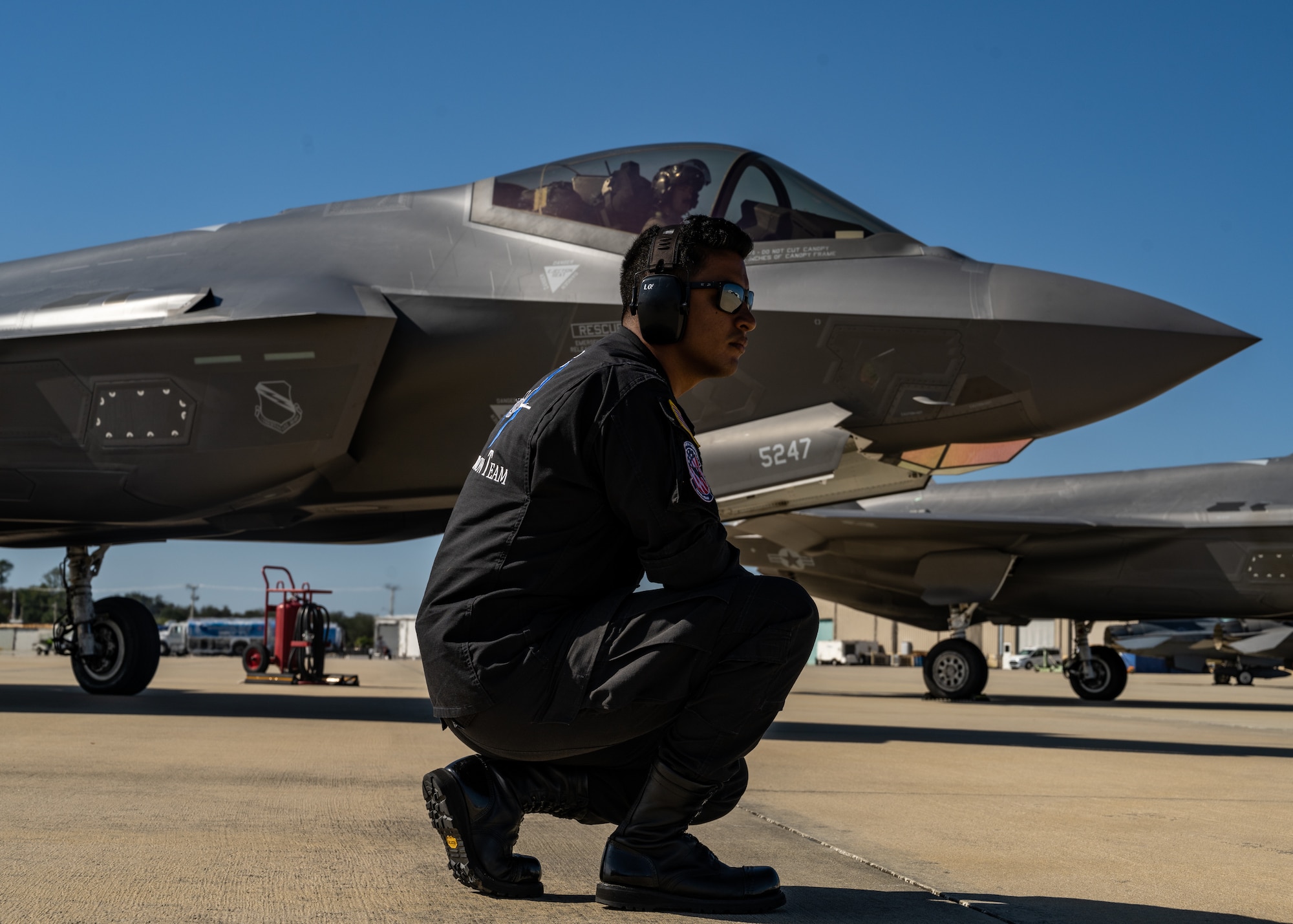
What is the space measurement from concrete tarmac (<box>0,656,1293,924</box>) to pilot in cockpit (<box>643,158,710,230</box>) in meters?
3.12

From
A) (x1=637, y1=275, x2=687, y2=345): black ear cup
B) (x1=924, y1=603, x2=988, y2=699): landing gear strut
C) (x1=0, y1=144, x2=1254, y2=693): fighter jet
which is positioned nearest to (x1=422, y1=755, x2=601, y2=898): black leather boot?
(x1=637, y1=275, x2=687, y2=345): black ear cup

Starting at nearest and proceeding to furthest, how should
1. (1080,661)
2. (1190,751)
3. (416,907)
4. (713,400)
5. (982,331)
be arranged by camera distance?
1. (416,907)
2. (982,331)
3. (713,400)
4. (1190,751)
5. (1080,661)

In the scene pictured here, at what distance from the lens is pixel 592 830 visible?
3.16m

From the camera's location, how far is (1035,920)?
204 cm

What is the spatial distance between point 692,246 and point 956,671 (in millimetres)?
13637

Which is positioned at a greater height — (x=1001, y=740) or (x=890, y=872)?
(x=890, y=872)

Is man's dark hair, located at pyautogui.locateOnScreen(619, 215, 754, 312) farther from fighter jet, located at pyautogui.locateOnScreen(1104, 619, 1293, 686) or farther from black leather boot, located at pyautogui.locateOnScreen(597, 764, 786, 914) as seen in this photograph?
fighter jet, located at pyautogui.locateOnScreen(1104, 619, 1293, 686)

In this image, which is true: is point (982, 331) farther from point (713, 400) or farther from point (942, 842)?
point (942, 842)

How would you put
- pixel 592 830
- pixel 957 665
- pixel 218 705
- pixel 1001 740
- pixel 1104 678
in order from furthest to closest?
pixel 1104 678, pixel 957 665, pixel 218 705, pixel 1001 740, pixel 592 830

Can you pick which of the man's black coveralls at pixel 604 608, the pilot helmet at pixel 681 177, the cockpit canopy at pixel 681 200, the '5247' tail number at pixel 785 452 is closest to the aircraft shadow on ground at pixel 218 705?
the '5247' tail number at pixel 785 452

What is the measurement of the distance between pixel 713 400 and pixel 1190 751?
372cm

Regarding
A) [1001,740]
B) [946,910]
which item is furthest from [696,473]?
[1001,740]

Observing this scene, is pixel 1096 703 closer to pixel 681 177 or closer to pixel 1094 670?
pixel 1094 670

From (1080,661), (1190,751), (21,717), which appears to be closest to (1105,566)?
(1080,661)
